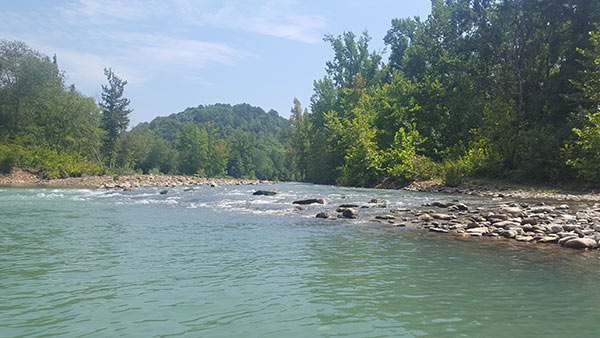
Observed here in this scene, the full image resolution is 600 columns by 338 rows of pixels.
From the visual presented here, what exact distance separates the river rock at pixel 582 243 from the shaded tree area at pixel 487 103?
13821 mm

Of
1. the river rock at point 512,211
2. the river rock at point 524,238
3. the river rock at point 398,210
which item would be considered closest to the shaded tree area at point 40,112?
the river rock at point 398,210

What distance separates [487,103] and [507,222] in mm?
23713

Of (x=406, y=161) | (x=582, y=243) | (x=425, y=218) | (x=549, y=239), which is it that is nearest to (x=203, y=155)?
(x=406, y=161)

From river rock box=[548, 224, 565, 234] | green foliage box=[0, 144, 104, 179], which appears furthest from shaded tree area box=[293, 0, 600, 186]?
green foliage box=[0, 144, 104, 179]

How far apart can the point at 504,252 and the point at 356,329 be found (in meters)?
5.65

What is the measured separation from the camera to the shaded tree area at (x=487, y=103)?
24.5m

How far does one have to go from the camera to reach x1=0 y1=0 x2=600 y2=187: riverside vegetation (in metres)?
25.1

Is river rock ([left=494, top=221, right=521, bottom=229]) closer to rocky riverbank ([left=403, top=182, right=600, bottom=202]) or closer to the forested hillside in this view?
rocky riverbank ([left=403, top=182, right=600, bottom=202])

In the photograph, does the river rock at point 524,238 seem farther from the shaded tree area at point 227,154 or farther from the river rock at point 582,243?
the shaded tree area at point 227,154

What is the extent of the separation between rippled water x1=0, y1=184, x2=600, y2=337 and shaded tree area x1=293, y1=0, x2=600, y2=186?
16713 millimetres

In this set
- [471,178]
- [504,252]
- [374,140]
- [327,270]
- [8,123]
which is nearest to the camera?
[327,270]

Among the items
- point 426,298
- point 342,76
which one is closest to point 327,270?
point 426,298

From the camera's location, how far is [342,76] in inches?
2697

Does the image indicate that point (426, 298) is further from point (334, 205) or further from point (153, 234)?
point (334, 205)
